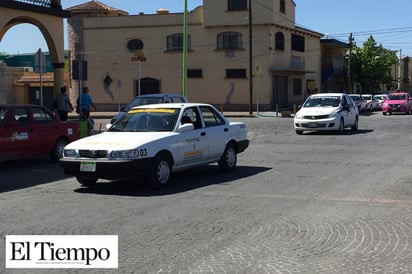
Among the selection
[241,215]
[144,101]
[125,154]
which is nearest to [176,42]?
[144,101]

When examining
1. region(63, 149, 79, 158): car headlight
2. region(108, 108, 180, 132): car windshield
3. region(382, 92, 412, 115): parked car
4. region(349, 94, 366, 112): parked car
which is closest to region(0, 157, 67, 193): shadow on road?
region(63, 149, 79, 158): car headlight

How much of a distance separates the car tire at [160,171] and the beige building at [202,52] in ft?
115

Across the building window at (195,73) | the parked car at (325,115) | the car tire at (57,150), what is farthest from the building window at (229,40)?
the car tire at (57,150)

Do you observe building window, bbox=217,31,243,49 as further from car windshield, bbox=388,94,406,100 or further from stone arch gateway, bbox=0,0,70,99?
stone arch gateway, bbox=0,0,70,99

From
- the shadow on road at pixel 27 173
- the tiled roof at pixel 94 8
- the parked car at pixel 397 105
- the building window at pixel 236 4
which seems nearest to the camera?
the shadow on road at pixel 27 173

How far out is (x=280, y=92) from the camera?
2046 inches

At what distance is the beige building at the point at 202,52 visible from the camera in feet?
160

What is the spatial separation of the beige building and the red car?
31.5 meters

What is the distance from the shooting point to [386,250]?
21.5 feet

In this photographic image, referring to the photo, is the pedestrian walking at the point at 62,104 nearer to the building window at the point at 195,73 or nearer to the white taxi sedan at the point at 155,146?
the white taxi sedan at the point at 155,146

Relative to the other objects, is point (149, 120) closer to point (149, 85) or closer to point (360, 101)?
point (360, 101)

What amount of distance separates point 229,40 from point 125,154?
132 feet

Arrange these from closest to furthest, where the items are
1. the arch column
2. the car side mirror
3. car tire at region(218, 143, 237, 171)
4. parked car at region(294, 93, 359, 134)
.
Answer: the car side mirror
car tire at region(218, 143, 237, 171)
parked car at region(294, 93, 359, 134)
the arch column

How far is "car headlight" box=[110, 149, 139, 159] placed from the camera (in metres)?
10.2
